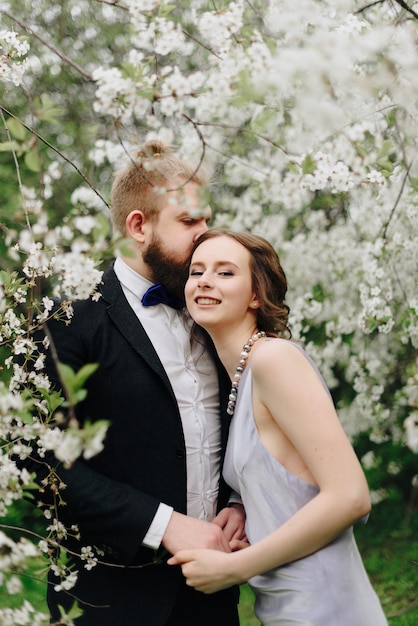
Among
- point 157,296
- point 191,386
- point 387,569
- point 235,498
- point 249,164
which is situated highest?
point 249,164

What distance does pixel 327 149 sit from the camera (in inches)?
79.3

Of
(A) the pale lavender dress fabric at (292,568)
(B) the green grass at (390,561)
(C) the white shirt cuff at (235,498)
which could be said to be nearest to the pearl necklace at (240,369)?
(A) the pale lavender dress fabric at (292,568)

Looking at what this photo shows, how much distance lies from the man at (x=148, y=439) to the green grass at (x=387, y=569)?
272 cm

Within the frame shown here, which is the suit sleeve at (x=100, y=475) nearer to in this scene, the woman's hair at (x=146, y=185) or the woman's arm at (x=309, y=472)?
the woman's arm at (x=309, y=472)

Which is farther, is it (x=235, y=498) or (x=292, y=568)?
(x=235, y=498)

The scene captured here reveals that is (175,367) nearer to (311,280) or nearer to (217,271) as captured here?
(217,271)

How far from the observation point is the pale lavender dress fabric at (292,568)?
1.89 metres

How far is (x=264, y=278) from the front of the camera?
228cm

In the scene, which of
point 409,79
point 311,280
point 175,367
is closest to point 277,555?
point 175,367

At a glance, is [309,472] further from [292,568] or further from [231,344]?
[231,344]

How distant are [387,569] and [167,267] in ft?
14.0

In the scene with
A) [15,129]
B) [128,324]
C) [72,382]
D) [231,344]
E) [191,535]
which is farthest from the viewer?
[128,324]

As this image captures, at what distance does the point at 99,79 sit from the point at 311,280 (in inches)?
148

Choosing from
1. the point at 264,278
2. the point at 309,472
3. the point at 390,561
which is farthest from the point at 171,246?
the point at 390,561
